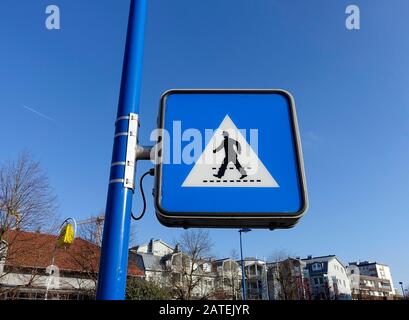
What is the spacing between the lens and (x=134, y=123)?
5.29 feet

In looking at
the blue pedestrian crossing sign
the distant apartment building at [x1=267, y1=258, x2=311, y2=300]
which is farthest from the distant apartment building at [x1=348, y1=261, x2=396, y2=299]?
the blue pedestrian crossing sign

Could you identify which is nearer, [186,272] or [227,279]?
[186,272]

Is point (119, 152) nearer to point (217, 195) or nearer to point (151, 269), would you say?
point (217, 195)

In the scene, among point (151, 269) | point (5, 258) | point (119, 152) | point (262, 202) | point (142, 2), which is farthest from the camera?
point (151, 269)

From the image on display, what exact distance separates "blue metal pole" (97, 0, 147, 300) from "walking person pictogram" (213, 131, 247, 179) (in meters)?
0.43

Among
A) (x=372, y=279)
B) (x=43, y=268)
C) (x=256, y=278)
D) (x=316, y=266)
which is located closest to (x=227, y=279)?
(x=256, y=278)

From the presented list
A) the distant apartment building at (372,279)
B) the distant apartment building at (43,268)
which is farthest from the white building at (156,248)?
the distant apartment building at (372,279)

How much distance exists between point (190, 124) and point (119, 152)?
369mm

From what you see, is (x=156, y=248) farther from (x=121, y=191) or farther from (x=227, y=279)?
(x=121, y=191)

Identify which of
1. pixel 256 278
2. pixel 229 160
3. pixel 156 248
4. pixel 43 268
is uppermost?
pixel 156 248

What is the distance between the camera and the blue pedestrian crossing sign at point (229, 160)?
4.59 feet

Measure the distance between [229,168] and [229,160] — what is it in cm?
4

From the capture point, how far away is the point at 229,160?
149cm
